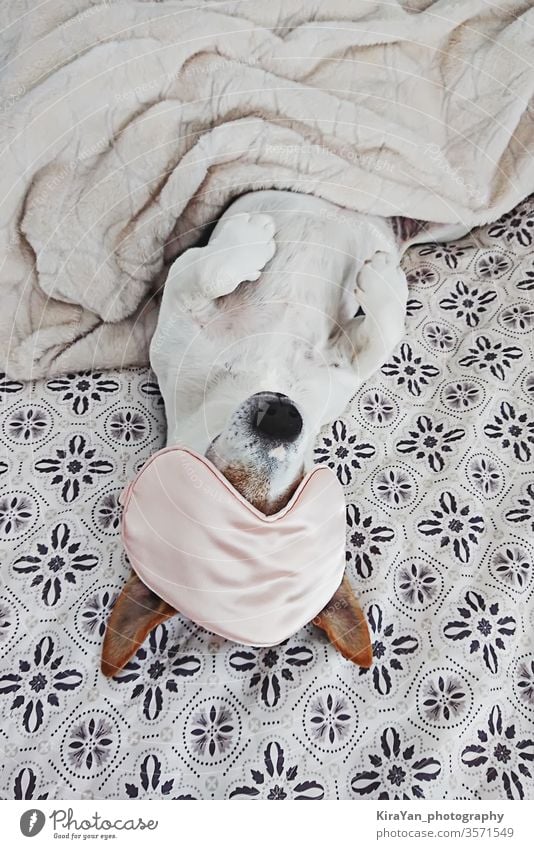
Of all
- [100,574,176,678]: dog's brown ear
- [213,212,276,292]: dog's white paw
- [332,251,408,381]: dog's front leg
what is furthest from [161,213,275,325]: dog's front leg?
[100,574,176,678]: dog's brown ear

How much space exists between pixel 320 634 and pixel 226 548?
0.17 m

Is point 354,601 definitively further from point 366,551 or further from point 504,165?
point 504,165

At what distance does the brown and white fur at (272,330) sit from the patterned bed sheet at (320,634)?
1.7 inches

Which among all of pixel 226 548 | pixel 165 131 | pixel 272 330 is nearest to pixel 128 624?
pixel 226 548

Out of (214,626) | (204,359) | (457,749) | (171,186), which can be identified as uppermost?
(171,186)

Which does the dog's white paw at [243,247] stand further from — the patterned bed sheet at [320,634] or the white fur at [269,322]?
the patterned bed sheet at [320,634]

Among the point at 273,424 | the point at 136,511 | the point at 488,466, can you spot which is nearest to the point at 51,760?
the point at 136,511

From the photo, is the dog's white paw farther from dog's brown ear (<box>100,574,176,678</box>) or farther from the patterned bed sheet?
dog's brown ear (<box>100,574,176,678</box>)

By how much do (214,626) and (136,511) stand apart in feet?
0.39

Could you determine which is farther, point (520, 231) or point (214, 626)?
point (520, 231)

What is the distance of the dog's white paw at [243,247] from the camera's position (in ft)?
2.20

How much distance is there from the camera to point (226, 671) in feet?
2.04

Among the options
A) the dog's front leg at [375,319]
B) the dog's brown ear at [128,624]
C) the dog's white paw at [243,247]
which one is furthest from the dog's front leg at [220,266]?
the dog's brown ear at [128,624]

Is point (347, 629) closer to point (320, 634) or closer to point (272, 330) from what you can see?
point (320, 634)
